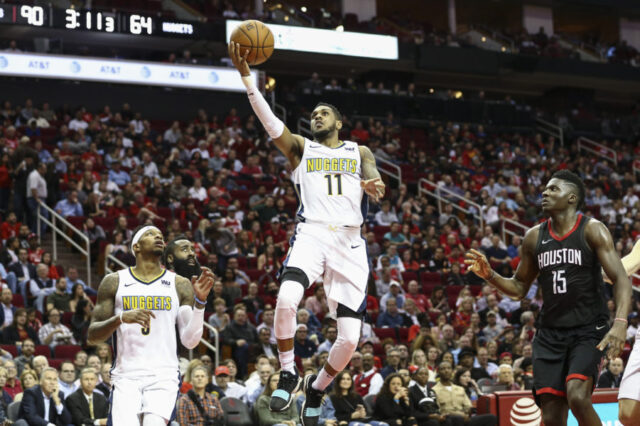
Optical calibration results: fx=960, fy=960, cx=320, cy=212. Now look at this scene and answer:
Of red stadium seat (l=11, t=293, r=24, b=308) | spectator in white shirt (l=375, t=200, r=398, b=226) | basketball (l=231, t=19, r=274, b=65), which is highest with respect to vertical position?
basketball (l=231, t=19, r=274, b=65)

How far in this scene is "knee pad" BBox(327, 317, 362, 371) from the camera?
304 inches

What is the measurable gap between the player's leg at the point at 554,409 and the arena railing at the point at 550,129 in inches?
995

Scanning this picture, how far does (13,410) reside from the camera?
11758 mm

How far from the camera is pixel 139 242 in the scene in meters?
7.91

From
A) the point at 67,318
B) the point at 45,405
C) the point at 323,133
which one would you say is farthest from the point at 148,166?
the point at 323,133

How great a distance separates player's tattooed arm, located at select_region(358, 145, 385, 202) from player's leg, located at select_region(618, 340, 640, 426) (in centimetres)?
233

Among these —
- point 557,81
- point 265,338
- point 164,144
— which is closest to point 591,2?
point 557,81

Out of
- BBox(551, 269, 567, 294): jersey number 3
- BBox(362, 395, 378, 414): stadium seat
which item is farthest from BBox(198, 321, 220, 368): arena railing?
BBox(551, 269, 567, 294): jersey number 3

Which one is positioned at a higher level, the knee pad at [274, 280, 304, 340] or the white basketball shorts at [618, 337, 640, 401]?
the knee pad at [274, 280, 304, 340]

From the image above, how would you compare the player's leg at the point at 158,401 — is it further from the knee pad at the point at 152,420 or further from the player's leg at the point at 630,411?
the player's leg at the point at 630,411

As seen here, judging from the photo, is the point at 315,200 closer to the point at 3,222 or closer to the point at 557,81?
the point at 3,222

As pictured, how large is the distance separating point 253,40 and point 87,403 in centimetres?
616

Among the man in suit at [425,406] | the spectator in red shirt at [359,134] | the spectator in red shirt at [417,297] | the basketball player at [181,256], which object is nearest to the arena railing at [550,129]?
the spectator in red shirt at [359,134]

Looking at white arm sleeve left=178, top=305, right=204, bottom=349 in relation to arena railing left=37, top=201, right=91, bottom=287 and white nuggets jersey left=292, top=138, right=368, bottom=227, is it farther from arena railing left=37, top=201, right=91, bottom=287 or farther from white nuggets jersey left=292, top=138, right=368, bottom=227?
arena railing left=37, top=201, right=91, bottom=287
